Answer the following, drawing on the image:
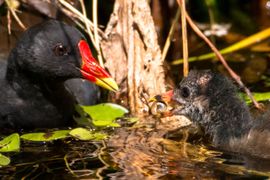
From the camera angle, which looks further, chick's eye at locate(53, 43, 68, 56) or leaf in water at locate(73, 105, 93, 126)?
leaf in water at locate(73, 105, 93, 126)

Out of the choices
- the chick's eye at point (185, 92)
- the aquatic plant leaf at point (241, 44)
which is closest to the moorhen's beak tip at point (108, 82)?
the chick's eye at point (185, 92)

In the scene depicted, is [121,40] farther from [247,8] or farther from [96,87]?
[247,8]

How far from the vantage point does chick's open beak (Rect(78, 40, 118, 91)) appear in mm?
5934

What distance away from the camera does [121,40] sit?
6586 mm

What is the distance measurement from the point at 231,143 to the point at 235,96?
316 millimetres

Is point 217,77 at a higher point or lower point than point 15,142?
higher

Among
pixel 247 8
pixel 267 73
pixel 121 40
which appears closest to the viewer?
pixel 121 40

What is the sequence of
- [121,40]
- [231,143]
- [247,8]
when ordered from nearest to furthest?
[231,143]
[121,40]
[247,8]

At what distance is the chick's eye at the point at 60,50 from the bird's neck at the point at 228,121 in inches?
43.6

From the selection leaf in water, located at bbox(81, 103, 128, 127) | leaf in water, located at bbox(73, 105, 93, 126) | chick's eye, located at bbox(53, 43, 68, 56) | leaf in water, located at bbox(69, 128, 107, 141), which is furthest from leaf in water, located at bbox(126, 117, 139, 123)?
chick's eye, located at bbox(53, 43, 68, 56)

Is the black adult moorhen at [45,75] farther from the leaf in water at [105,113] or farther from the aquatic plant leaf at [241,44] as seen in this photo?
the aquatic plant leaf at [241,44]

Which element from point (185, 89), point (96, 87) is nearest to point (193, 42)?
point (96, 87)

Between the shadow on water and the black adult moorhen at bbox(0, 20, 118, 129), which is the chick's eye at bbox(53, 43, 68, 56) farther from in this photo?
the shadow on water

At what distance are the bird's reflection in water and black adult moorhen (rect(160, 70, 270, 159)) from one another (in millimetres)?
99
